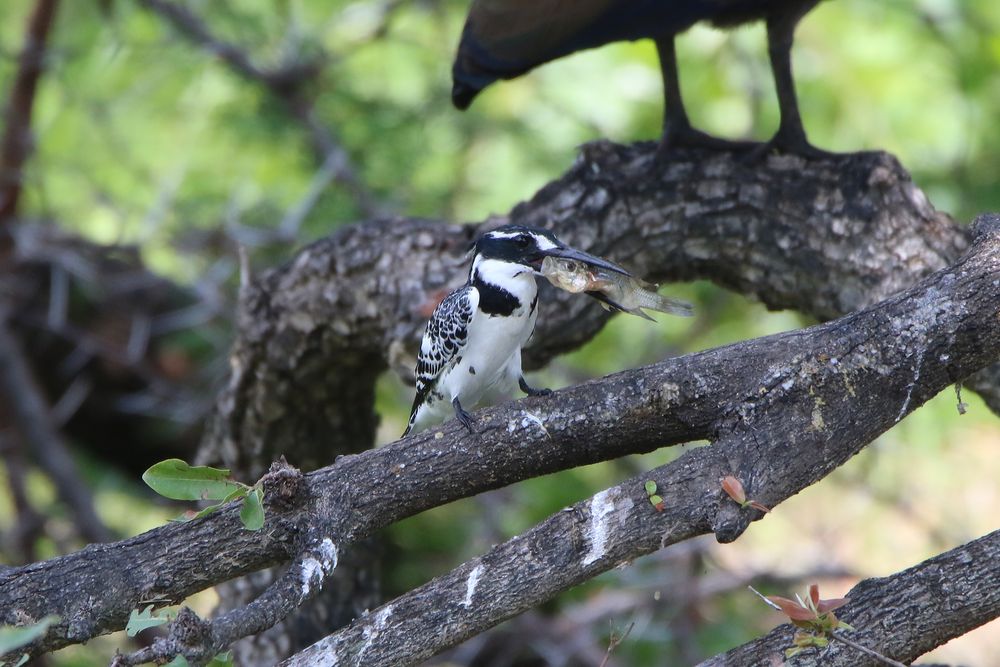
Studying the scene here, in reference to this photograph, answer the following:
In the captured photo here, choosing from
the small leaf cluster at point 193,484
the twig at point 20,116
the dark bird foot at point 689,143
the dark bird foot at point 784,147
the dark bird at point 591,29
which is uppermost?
the twig at point 20,116

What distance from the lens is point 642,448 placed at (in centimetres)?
209

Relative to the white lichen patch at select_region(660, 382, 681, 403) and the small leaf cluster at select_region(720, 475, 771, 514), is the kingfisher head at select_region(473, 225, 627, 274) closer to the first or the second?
the white lichen patch at select_region(660, 382, 681, 403)

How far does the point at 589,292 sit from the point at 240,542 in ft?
2.82

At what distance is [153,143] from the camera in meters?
6.05

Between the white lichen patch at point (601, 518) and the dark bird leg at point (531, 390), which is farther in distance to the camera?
the dark bird leg at point (531, 390)

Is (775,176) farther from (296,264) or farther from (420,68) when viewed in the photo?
(420,68)

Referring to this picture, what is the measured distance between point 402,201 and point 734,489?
2961 millimetres

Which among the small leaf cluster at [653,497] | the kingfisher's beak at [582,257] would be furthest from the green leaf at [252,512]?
the kingfisher's beak at [582,257]

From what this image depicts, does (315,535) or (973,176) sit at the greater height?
(973,176)

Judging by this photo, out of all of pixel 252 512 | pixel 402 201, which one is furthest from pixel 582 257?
pixel 402 201

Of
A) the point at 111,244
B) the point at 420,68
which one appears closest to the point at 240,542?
the point at 111,244

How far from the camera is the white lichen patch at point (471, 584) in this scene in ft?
5.90

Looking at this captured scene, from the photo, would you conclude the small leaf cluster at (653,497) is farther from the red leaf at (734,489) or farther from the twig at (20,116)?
the twig at (20,116)

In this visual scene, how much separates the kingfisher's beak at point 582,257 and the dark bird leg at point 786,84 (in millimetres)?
950
